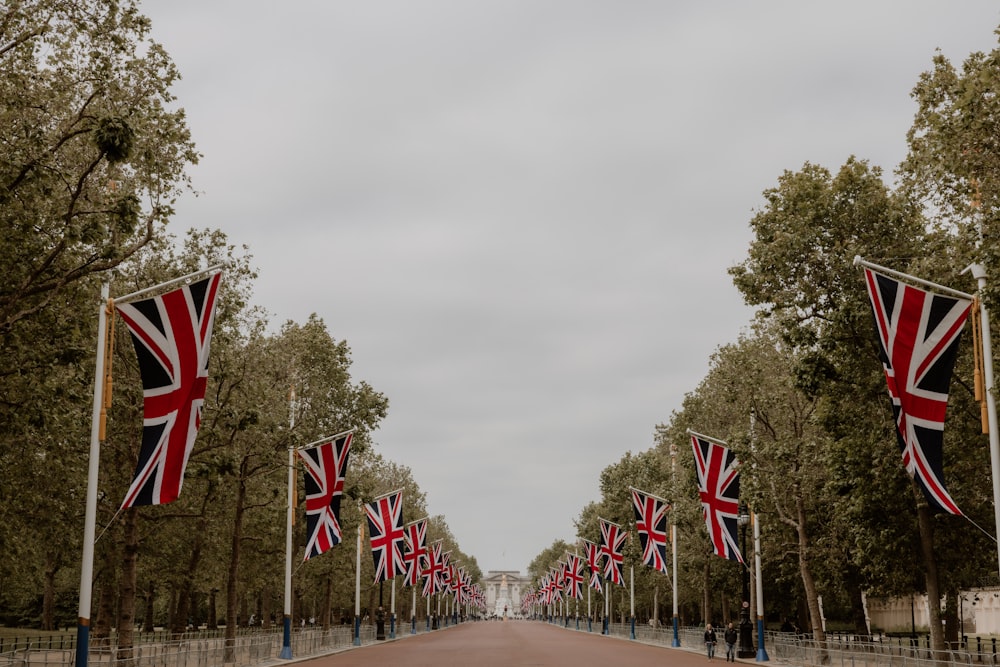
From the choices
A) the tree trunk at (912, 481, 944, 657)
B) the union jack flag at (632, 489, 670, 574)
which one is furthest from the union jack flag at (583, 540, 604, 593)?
the tree trunk at (912, 481, 944, 657)

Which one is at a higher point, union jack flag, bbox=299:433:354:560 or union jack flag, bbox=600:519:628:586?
union jack flag, bbox=299:433:354:560

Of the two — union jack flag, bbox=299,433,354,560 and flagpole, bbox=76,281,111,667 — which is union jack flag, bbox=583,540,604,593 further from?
flagpole, bbox=76,281,111,667

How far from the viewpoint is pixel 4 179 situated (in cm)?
1853

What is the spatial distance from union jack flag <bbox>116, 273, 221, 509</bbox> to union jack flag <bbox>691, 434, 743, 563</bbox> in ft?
74.7

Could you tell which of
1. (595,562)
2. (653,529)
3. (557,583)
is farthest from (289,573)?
(557,583)

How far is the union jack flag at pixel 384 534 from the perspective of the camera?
52.2 m

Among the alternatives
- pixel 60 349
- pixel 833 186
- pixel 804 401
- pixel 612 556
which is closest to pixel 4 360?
pixel 60 349

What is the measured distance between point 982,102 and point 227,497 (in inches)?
1212

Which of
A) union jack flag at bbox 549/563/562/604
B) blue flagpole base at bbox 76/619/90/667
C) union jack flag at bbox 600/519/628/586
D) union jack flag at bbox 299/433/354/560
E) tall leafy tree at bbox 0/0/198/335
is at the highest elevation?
tall leafy tree at bbox 0/0/198/335

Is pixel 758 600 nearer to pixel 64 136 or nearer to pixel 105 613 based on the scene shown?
pixel 105 613

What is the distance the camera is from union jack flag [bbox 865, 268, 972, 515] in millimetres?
19562

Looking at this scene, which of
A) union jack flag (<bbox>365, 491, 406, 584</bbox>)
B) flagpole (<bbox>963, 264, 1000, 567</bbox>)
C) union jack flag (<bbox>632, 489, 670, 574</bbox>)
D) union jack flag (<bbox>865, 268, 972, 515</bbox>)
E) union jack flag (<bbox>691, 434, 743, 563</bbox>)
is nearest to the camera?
union jack flag (<bbox>865, 268, 972, 515</bbox>)

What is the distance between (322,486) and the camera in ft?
120

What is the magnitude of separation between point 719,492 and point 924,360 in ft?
60.8
